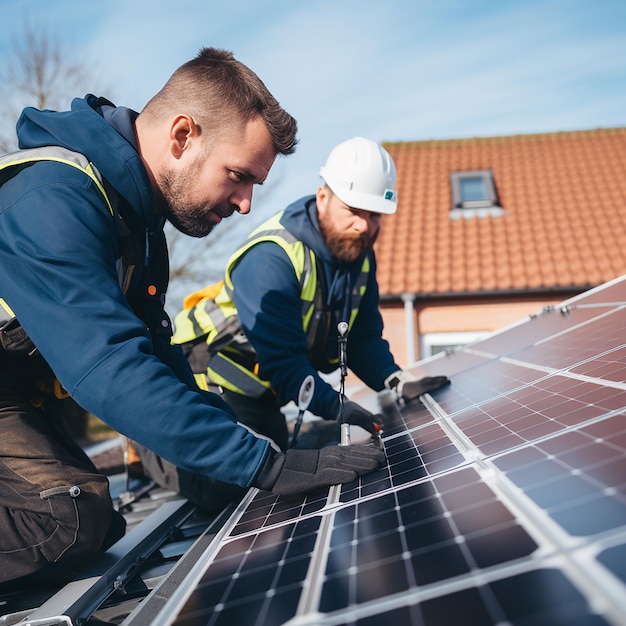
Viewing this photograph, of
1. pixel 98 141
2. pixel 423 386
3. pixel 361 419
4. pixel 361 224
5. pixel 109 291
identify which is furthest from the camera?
pixel 361 224

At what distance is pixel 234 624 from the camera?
4.82ft

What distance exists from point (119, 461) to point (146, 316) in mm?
6910

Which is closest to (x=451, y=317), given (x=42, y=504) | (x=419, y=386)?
(x=419, y=386)

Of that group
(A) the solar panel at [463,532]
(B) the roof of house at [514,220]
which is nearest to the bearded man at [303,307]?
(A) the solar panel at [463,532]

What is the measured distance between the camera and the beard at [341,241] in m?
4.50

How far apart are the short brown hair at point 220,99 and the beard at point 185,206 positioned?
0.72ft

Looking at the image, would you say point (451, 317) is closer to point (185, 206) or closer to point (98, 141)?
point (185, 206)

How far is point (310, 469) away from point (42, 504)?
982 mm

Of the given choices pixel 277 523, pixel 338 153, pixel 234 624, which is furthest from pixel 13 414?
pixel 338 153

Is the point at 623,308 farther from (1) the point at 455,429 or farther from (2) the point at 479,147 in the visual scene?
(2) the point at 479,147

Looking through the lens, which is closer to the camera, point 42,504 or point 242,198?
point 42,504

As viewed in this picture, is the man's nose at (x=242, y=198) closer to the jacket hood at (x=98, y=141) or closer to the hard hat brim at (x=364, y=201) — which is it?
the jacket hood at (x=98, y=141)

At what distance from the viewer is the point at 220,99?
2.77 metres

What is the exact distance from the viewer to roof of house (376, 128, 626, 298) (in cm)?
1218
